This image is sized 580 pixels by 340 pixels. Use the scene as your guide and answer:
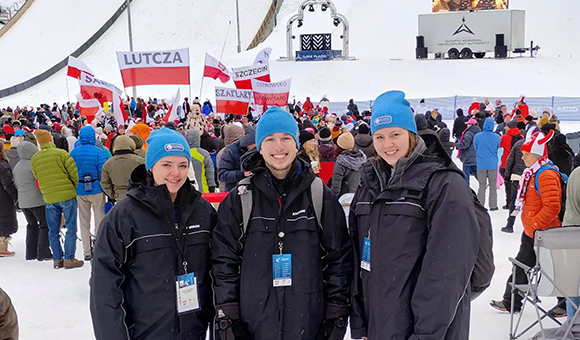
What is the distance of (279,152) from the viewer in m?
3.15

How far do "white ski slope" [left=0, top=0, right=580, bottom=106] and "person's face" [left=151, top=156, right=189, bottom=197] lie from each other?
86.1 ft

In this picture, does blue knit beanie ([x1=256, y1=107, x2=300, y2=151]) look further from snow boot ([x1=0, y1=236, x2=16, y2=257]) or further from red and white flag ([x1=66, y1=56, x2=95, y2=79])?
red and white flag ([x1=66, y1=56, x2=95, y2=79])

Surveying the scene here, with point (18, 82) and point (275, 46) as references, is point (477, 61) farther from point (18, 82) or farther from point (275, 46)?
point (18, 82)

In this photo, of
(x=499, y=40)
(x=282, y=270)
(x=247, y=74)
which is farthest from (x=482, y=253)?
(x=499, y=40)

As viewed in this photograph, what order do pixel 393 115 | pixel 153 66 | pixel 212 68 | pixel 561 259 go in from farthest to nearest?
pixel 212 68 → pixel 153 66 → pixel 561 259 → pixel 393 115

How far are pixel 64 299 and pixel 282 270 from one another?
443cm

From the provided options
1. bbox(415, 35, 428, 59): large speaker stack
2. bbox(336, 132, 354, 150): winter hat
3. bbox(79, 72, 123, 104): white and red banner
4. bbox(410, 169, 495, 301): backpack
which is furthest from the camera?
bbox(415, 35, 428, 59): large speaker stack

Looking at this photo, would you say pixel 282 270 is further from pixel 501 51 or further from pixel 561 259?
pixel 501 51

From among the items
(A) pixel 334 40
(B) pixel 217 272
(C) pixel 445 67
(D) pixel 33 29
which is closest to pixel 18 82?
(D) pixel 33 29

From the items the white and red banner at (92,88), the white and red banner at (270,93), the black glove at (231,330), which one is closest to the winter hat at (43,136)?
the black glove at (231,330)

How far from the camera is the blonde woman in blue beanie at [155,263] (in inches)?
116

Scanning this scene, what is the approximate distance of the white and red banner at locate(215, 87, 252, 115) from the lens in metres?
12.5

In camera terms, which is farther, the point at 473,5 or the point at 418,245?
the point at 473,5

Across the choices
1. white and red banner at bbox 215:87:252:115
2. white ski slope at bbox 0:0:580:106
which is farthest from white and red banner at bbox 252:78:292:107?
white ski slope at bbox 0:0:580:106
